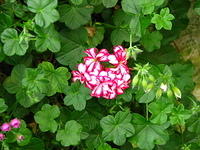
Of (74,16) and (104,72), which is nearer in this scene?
(104,72)

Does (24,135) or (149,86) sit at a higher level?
(149,86)

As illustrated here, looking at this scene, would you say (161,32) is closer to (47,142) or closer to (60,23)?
(60,23)

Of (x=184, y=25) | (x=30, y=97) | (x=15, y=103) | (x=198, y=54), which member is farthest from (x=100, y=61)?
(x=198, y=54)

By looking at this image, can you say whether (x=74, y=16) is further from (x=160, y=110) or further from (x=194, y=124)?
(x=194, y=124)

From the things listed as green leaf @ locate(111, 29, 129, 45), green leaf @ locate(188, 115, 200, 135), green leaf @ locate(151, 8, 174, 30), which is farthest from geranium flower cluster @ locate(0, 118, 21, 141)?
green leaf @ locate(188, 115, 200, 135)

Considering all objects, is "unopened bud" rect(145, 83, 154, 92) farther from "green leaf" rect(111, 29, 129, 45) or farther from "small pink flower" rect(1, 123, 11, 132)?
"small pink flower" rect(1, 123, 11, 132)

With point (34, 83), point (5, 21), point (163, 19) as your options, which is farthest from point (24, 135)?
point (163, 19)
